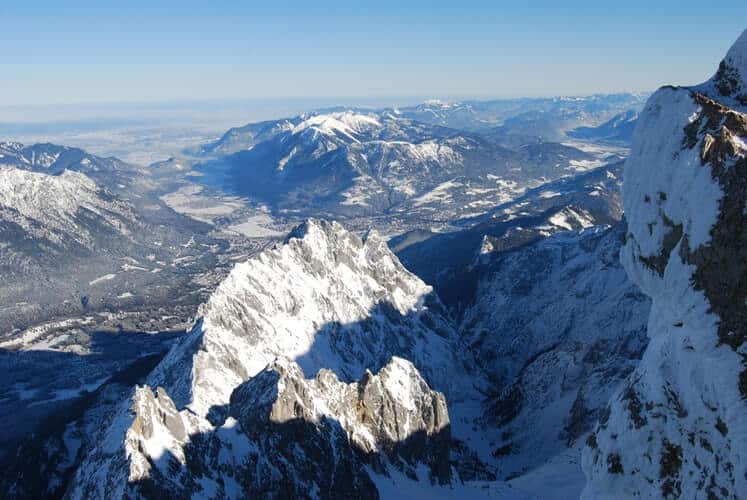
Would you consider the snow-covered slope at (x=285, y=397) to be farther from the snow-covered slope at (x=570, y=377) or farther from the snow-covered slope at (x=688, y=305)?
the snow-covered slope at (x=688, y=305)

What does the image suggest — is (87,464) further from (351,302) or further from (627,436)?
(351,302)

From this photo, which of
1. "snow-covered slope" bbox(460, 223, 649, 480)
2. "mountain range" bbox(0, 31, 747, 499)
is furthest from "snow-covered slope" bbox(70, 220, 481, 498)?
"snow-covered slope" bbox(460, 223, 649, 480)

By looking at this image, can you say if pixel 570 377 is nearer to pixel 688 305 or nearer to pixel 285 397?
pixel 285 397

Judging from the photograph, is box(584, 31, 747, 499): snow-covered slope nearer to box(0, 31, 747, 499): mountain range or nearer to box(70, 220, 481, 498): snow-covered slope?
box(0, 31, 747, 499): mountain range

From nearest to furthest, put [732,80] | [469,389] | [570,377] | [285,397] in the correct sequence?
[732,80], [285,397], [570,377], [469,389]

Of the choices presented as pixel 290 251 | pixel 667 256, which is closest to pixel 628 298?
pixel 290 251

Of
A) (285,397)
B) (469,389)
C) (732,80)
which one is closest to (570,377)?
(469,389)
